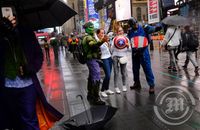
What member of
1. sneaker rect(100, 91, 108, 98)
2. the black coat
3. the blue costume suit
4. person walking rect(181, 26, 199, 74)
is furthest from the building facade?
the black coat

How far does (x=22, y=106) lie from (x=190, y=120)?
301 cm

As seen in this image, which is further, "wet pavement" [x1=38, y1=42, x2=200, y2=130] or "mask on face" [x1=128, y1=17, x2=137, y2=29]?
"mask on face" [x1=128, y1=17, x2=137, y2=29]

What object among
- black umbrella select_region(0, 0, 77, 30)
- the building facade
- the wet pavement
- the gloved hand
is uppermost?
the building facade

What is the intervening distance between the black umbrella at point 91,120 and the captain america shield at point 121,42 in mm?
2715

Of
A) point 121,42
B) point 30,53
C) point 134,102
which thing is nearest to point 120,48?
point 121,42

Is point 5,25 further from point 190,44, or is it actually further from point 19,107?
point 190,44

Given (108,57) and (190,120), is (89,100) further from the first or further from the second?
(190,120)

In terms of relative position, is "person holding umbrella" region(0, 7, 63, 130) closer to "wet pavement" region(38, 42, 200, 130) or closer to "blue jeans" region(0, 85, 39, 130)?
"blue jeans" region(0, 85, 39, 130)

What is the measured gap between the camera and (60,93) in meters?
8.08

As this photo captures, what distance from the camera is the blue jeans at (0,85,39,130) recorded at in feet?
10.5

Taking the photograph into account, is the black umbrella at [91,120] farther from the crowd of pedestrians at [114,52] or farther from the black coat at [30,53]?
the crowd of pedestrians at [114,52]

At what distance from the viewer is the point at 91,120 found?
4.39 metres

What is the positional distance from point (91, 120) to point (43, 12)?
5.99 ft

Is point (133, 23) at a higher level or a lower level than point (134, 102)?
higher
